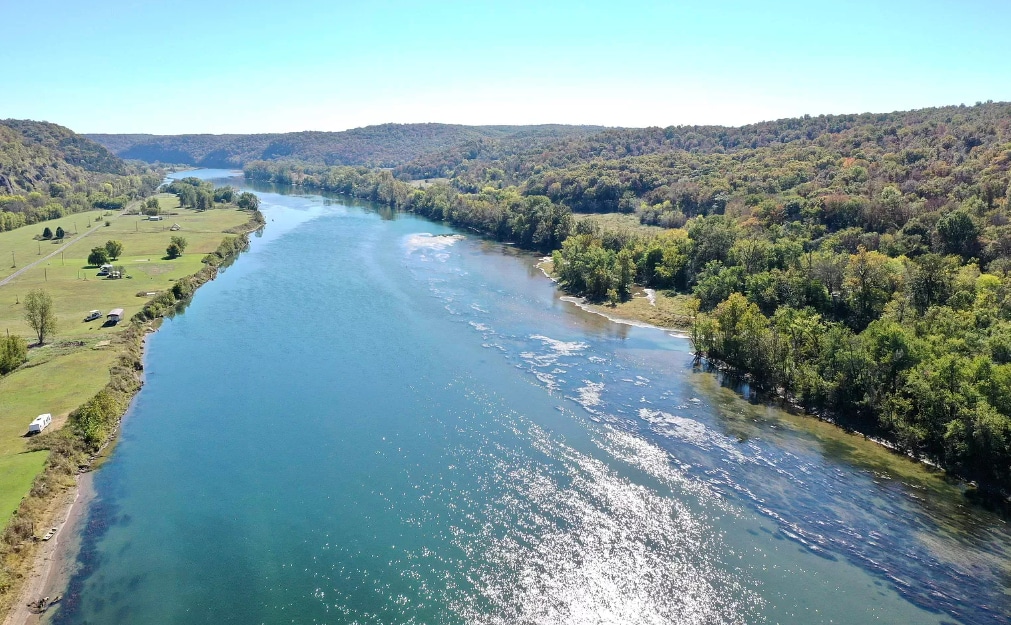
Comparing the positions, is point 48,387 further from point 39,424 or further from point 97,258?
point 97,258

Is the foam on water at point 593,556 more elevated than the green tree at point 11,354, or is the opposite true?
the green tree at point 11,354

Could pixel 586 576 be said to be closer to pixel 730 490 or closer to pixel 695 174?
pixel 730 490

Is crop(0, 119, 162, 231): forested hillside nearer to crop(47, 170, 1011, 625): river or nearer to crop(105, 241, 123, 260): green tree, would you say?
crop(105, 241, 123, 260): green tree

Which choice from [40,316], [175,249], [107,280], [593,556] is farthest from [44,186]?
[593,556]

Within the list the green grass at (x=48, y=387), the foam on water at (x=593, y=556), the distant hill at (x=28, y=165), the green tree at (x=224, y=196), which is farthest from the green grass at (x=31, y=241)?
the foam on water at (x=593, y=556)

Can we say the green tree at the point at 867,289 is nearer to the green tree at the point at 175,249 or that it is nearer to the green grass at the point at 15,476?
the green grass at the point at 15,476

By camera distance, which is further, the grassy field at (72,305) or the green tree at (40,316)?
the green tree at (40,316)

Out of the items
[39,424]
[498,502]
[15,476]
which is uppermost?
[39,424]

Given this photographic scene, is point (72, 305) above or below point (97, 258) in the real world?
below
